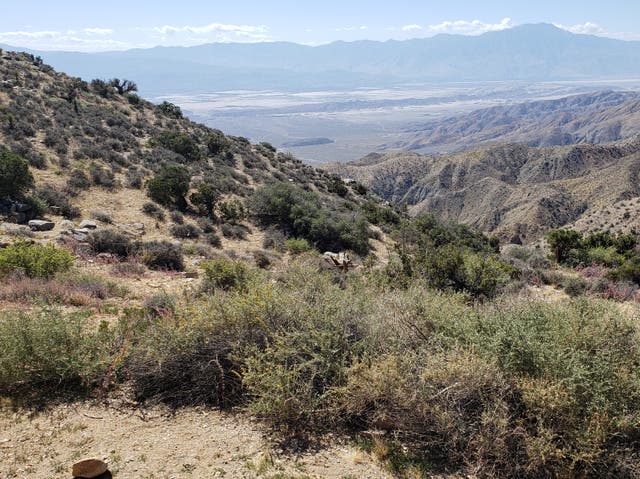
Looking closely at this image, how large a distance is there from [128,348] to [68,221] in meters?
10.4

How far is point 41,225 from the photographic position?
13406 mm

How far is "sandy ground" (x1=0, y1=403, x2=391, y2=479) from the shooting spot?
4250mm

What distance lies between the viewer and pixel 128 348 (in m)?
5.80

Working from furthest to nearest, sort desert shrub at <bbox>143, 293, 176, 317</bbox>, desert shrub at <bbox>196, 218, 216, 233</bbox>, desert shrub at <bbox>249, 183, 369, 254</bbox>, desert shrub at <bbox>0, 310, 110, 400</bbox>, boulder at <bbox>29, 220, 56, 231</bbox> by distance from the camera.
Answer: desert shrub at <bbox>249, 183, 369, 254</bbox> < desert shrub at <bbox>196, 218, 216, 233</bbox> < boulder at <bbox>29, 220, 56, 231</bbox> < desert shrub at <bbox>143, 293, 176, 317</bbox> < desert shrub at <bbox>0, 310, 110, 400</bbox>

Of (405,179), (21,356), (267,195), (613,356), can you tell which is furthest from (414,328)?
(405,179)

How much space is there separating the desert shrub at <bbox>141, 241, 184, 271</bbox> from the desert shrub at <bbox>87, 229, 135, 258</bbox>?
477mm

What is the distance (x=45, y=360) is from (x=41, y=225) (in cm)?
978

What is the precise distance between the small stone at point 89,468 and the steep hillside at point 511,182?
55.4 meters

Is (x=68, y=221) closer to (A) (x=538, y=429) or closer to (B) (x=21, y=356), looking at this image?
(B) (x=21, y=356)

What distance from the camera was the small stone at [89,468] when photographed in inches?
159

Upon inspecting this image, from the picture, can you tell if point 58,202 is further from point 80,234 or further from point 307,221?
point 307,221

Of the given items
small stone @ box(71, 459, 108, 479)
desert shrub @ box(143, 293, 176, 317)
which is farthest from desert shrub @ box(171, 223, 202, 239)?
small stone @ box(71, 459, 108, 479)

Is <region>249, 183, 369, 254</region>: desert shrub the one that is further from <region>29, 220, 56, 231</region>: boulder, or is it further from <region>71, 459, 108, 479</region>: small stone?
<region>71, 459, 108, 479</region>: small stone

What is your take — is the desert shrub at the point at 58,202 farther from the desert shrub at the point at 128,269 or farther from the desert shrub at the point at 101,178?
the desert shrub at the point at 128,269
